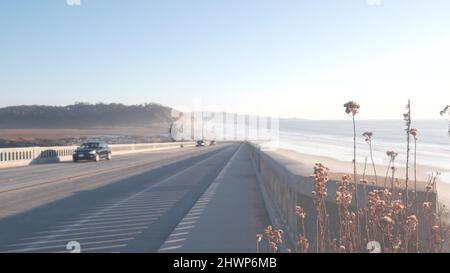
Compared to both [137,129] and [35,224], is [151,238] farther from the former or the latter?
Result: [137,129]

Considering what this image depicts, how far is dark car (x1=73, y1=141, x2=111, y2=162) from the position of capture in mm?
47812

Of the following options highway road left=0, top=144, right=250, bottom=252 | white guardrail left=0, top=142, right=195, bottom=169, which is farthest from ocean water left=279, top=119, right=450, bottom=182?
white guardrail left=0, top=142, right=195, bottom=169

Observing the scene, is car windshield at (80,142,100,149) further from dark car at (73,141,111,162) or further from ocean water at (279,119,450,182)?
ocean water at (279,119,450,182)

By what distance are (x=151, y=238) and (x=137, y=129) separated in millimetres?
174520

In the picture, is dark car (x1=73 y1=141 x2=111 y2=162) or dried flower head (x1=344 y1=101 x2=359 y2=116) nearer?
dried flower head (x1=344 y1=101 x2=359 y2=116)

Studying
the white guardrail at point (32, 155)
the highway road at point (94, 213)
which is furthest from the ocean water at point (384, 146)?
the white guardrail at point (32, 155)

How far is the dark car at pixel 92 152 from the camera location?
1882 inches

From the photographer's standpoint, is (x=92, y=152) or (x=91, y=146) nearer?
(x=92, y=152)

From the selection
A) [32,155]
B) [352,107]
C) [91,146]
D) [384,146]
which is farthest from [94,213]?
[384,146]

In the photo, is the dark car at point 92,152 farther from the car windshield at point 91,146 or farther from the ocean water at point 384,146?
the ocean water at point 384,146

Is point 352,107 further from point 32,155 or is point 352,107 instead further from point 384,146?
point 384,146

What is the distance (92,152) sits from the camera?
157ft

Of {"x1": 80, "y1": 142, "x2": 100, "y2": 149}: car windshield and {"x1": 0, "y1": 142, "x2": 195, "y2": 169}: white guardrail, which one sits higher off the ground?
{"x1": 80, "y1": 142, "x2": 100, "y2": 149}: car windshield
